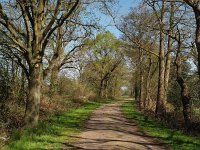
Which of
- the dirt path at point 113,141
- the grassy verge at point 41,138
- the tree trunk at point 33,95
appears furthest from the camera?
the tree trunk at point 33,95

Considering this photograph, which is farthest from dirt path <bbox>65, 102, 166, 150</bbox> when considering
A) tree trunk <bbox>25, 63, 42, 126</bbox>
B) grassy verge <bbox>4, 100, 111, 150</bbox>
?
tree trunk <bbox>25, 63, 42, 126</bbox>

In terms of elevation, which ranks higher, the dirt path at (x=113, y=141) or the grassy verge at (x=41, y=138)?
the grassy verge at (x=41, y=138)

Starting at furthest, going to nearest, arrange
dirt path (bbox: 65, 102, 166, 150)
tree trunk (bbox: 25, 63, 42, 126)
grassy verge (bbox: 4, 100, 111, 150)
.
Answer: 1. tree trunk (bbox: 25, 63, 42, 126)
2. dirt path (bbox: 65, 102, 166, 150)
3. grassy verge (bbox: 4, 100, 111, 150)

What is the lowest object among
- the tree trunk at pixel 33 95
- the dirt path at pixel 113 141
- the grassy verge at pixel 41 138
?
the dirt path at pixel 113 141

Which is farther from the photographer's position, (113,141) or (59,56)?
(59,56)

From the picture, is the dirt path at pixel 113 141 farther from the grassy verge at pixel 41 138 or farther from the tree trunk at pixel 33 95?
the tree trunk at pixel 33 95

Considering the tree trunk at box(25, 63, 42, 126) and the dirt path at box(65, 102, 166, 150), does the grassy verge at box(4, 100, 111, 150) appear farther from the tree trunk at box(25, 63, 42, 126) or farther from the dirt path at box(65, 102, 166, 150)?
the tree trunk at box(25, 63, 42, 126)

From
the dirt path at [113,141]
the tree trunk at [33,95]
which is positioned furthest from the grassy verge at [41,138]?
the tree trunk at [33,95]

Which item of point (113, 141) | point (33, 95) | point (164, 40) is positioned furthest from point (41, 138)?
point (164, 40)

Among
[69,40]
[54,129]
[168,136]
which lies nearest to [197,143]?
[168,136]

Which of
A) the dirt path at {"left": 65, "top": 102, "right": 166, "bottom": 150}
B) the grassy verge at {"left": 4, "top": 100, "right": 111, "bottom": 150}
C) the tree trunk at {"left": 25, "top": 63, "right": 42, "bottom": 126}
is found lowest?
the dirt path at {"left": 65, "top": 102, "right": 166, "bottom": 150}

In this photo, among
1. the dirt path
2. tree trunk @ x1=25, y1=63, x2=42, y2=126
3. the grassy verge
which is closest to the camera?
the grassy verge

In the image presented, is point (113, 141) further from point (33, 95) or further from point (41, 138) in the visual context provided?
point (33, 95)

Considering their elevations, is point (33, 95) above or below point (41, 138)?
above
